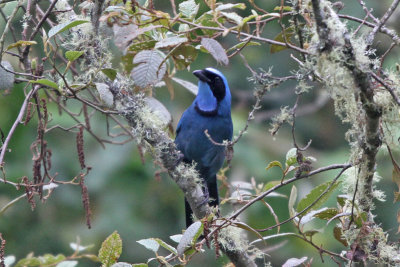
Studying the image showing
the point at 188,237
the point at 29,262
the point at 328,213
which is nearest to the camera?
the point at 188,237

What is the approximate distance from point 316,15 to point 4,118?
4774mm

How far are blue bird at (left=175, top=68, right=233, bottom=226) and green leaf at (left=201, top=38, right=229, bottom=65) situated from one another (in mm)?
1421

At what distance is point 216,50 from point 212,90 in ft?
4.95

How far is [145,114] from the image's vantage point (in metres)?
2.20

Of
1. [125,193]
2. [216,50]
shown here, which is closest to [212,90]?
[216,50]

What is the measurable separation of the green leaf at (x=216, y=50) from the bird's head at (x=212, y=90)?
1385 mm

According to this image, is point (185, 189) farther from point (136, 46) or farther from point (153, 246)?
point (136, 46)

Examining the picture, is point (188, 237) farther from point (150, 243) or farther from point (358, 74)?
point (358, 74)

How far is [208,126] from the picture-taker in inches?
131

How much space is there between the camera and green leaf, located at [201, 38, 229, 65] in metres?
1.77


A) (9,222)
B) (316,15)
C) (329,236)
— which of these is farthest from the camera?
(9,222)

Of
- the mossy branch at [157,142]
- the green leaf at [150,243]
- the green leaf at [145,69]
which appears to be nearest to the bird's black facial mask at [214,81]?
the mossy branch at [157,142]

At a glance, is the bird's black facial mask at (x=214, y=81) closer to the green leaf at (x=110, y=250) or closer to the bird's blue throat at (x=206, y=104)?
the bird's blue throat at (x=206, y=104)

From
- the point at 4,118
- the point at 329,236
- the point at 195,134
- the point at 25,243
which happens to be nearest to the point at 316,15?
the point at 195,134
